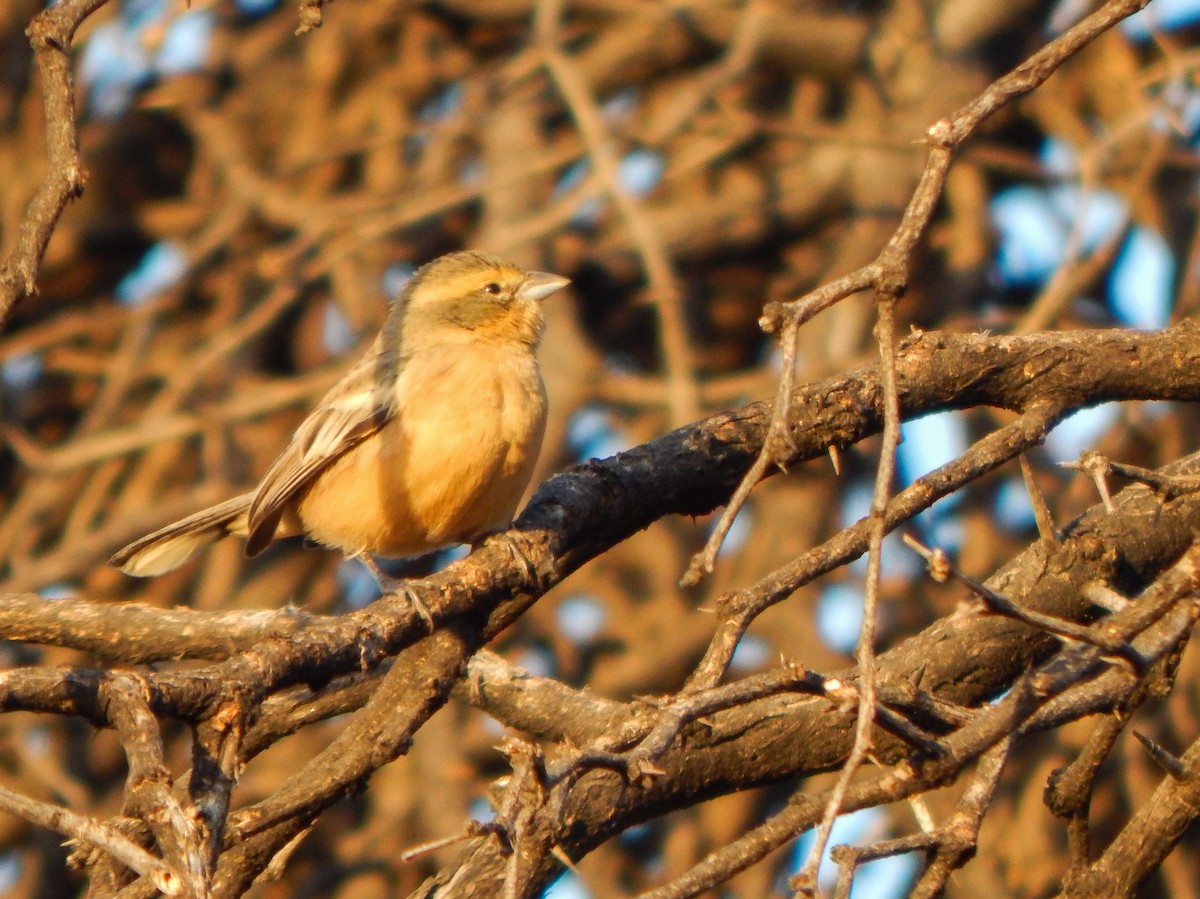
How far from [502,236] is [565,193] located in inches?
28.6

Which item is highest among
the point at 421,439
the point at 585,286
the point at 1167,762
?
the point at 1167,762

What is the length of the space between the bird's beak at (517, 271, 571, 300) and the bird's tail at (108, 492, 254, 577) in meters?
1.46

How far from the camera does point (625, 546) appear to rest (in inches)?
345

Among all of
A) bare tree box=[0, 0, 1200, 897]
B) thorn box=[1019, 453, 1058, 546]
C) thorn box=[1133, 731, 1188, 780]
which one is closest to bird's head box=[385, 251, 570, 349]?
bare tree box=[0, 0, 1200, 897]

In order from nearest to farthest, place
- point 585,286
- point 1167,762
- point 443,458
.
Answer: point 1167,762
point 443,458
point 585,286

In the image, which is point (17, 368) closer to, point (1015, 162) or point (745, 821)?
point (745, 821)

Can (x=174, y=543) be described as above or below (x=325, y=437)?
below

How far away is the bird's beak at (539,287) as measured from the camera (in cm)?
675

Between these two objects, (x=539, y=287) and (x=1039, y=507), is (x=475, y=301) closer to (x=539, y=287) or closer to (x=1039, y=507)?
(x=539, y=287)

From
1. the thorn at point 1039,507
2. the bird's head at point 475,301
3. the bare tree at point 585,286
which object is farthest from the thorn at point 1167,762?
the bird's head at point 475,301

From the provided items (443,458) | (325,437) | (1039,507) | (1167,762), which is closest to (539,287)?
(325,437)

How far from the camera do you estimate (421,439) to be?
5.95 metres

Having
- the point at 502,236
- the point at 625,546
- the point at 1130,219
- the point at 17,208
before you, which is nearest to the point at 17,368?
the point at 17,208

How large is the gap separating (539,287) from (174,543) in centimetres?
190
